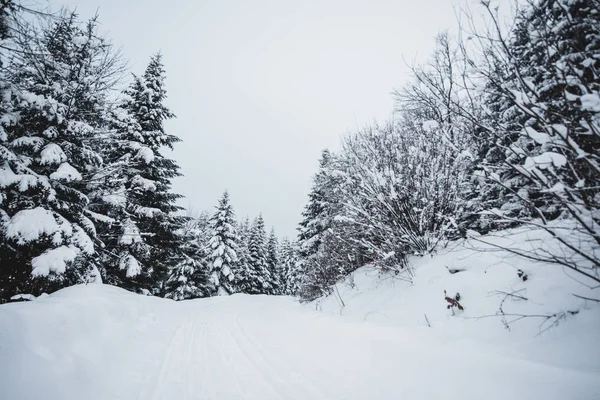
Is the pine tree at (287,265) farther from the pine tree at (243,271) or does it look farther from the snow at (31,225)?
the snow at (31,225)

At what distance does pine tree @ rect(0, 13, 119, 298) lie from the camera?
231 inches

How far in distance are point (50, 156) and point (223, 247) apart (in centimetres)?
1865

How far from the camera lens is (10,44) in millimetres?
4684

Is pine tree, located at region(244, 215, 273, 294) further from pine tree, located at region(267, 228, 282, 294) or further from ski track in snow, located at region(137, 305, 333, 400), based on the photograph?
Answer: ski track in snow, located at region(137, 305, 333, 400)

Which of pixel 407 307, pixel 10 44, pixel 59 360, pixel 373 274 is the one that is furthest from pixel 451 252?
pixel 10 44

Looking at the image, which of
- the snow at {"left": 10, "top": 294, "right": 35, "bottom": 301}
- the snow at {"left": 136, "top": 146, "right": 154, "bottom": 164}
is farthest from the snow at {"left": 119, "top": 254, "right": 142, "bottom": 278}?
the snow at {"left": 10, "top": 294, "right": 35, "bottom": 301}

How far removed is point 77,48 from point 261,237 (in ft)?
84.5

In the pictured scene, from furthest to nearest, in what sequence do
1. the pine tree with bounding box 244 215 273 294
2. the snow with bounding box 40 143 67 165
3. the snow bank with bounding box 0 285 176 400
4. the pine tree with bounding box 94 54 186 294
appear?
the pine tree with bounding box 244 215 273 294 < the pine tree with bounding box 94 54 186 294 < the snow with bounding box 40 143 67 165 < the snow bank with bounding box 0 285 176 400

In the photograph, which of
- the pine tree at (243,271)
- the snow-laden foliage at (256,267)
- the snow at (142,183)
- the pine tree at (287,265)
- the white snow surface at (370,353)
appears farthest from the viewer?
the pine tree at (287,265)

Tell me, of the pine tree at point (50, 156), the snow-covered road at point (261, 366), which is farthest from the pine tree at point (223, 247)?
the snow-covered road at point (261, 366)

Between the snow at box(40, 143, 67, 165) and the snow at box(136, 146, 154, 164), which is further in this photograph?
the snow at box(136, 146, 154, 164)

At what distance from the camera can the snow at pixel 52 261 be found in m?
6.00

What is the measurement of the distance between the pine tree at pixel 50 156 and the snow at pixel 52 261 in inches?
0.7

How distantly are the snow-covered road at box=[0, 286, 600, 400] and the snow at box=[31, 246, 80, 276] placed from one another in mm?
1142
